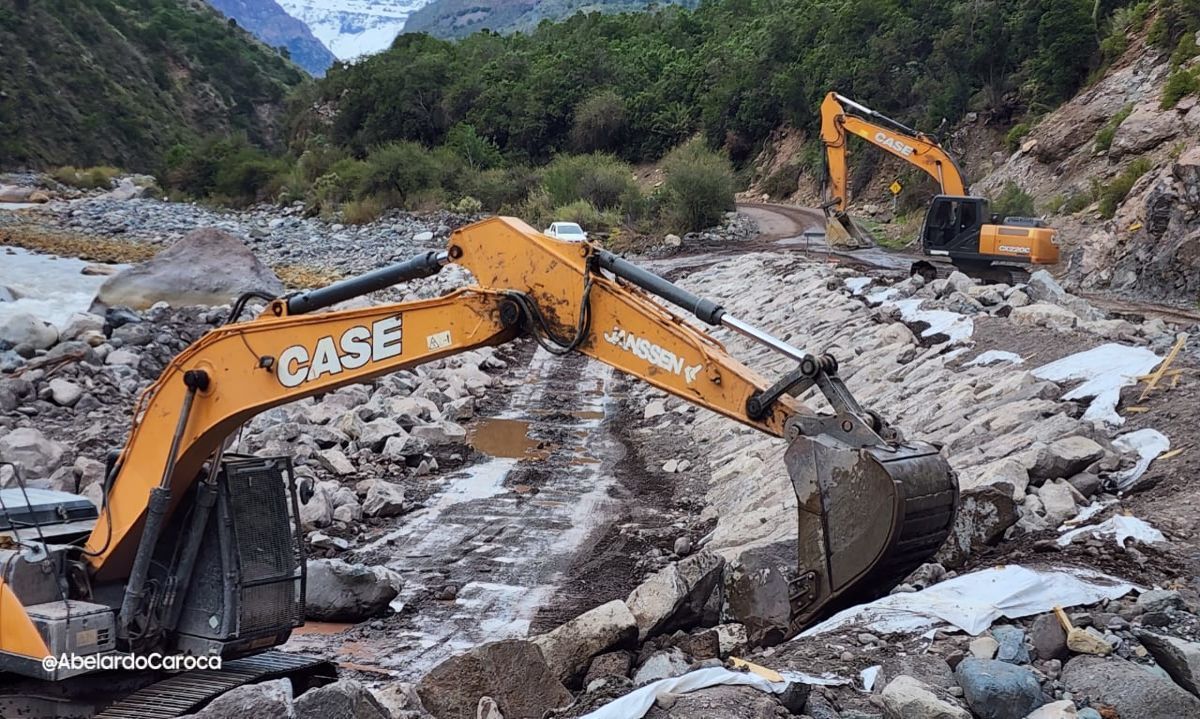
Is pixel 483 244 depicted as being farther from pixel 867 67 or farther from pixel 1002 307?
pixel 867 67

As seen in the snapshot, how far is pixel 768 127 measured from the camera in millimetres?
52750

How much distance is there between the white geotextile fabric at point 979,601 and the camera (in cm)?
568

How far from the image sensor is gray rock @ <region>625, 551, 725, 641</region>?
6465 millimetres

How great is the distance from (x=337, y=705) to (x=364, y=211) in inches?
1757

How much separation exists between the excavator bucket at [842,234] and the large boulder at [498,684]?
20.5 m

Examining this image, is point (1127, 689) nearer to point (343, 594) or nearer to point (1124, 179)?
point (343, 594)

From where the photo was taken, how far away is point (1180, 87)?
22484 mm

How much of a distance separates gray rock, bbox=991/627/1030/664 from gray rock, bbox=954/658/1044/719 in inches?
10.2

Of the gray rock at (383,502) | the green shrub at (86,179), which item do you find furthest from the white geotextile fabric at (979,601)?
the green shrub at (86,179)

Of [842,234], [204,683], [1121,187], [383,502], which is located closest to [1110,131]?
[1121,187]

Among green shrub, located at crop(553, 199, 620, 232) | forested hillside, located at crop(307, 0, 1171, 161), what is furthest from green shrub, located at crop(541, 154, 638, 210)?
forested hillside, located at crop(307, 0, 1171, 161)

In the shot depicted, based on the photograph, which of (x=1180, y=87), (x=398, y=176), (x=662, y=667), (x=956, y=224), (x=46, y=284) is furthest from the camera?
(x=398, y=176)

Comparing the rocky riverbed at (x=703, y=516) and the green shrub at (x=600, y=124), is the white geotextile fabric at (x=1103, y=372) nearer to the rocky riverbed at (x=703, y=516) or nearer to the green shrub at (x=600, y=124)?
the rocky riverbed at (x=703, y=516)

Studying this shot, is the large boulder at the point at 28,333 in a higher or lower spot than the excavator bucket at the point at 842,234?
higher
